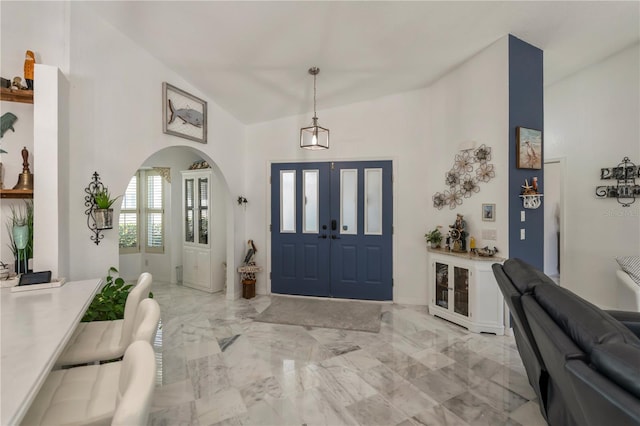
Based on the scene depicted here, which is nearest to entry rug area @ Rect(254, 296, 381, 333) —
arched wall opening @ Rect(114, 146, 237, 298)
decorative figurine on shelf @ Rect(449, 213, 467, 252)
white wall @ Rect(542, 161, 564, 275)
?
decorative figurine on shelf @ Rect(449, 213, 467, 252)

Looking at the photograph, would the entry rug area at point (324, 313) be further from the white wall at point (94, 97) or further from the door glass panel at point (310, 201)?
the white wall at point (94, 97)

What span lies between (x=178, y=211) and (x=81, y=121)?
2972 millimetres

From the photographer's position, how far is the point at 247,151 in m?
4.71

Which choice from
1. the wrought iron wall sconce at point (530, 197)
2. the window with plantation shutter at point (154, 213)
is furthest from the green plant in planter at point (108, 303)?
the wrought iron wall sconce at point (530, 197)

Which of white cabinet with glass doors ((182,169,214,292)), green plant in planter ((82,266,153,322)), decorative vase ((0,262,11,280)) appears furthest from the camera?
white cabinet with glass doors ((182,169,214,292))

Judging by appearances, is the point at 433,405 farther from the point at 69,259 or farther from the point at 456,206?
the point at 69,259

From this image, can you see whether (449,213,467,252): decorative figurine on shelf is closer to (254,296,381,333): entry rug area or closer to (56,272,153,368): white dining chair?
(254,296,381,333): entry rug area

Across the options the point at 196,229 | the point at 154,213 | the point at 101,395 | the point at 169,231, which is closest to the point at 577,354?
the point at 101,395

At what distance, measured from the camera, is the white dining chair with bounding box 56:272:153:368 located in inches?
60.6

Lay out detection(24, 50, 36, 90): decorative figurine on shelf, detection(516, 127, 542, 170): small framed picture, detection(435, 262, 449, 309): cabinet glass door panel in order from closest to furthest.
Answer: detection(24, 50, 36, 90): decorative figurine on shelf, detection(516, 127, 542, 170): small framed picture, detection(435, 262, 449, 309): cabinet glass door panel

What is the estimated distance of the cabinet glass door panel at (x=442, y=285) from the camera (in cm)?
355

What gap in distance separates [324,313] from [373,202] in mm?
1740

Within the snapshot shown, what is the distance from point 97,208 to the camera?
2375 millimetres

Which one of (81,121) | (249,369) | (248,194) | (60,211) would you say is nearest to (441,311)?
(249,369)
